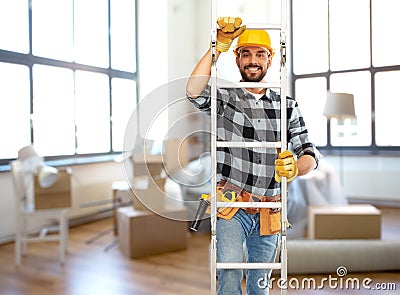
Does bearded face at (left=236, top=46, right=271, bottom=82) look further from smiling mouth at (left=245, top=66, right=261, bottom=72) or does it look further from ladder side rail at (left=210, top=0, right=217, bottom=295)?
ladder side rail at (left=210, top=0, right=217, bottom=295)

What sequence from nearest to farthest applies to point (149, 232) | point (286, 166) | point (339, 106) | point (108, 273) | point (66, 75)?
1. point (286, 166)
2. point (108, 273)
3. point (149, 232)
4. point (339, 106)
5. point (66, 75)

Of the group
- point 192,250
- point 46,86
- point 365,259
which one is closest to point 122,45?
point 46,86

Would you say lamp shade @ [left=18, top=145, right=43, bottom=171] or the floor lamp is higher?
the floor lamp

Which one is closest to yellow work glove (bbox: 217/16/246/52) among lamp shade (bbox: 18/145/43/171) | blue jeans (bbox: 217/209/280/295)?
blue jeans (bbox: 217/209/280/295)

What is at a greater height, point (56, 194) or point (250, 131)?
point (250, 131)

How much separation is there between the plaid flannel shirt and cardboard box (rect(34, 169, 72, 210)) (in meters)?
1.76

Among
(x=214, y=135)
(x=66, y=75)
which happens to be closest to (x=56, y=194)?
(x=66, y=75)

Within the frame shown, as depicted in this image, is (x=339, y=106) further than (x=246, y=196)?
Yes

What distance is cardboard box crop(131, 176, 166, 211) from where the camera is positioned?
283 cm

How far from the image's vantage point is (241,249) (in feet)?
4.41

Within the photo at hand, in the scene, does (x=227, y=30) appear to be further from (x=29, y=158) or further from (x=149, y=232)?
(x=29, y=158)

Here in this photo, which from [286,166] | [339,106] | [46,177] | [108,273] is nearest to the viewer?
[286,166]

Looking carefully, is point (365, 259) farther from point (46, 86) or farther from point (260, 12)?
point (260, 12)

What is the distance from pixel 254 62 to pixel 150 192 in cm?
181
